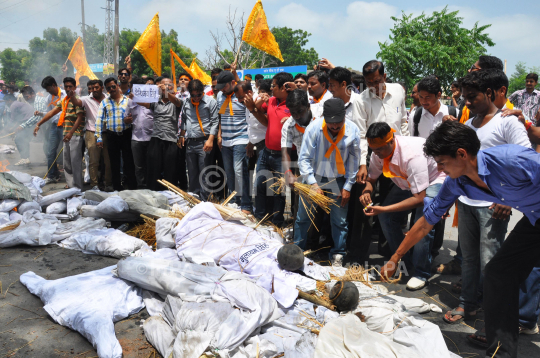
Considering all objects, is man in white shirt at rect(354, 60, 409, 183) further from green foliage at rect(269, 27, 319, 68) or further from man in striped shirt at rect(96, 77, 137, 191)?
green foliage at rect(269, 27, 319, 68)

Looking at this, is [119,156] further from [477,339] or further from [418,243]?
[477,339]

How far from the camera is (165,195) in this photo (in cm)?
575

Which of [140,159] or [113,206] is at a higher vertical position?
[140,159]

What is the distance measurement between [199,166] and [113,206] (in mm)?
1663

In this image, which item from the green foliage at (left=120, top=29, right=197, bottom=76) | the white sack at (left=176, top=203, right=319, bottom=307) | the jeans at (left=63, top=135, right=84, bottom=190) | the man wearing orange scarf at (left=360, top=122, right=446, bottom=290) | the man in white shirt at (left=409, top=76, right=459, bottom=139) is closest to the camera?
the white sack at (left=176, top=203, right=319, bottom=307)

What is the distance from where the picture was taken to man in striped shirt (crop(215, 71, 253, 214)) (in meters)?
5.89

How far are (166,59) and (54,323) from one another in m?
40.2

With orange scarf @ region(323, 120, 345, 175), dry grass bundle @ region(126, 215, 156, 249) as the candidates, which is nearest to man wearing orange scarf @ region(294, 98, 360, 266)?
orange scarf @ region(323, 120, 345, 175)

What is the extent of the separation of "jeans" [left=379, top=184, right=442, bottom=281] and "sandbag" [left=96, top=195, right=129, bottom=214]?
10.9ft

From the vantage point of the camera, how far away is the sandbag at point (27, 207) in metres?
5.58

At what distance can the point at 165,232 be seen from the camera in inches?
173

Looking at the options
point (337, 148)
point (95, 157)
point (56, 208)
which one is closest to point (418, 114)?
point (337, 148)

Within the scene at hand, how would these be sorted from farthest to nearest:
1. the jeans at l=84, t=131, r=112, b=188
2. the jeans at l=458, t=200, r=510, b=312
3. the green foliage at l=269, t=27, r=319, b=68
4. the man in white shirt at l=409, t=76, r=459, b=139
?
1. the green foliage at l=269, t=27, r=319, b=68
2. the jeans at l=84, t=131, r=112, b=188
3. the man in white shirt at l=409, t=76, r=459, b=139
4. the jeans at l=458, t=200, r=510, b=312

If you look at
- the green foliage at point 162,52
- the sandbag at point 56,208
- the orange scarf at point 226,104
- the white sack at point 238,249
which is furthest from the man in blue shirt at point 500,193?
the green foliage at point 162,52
